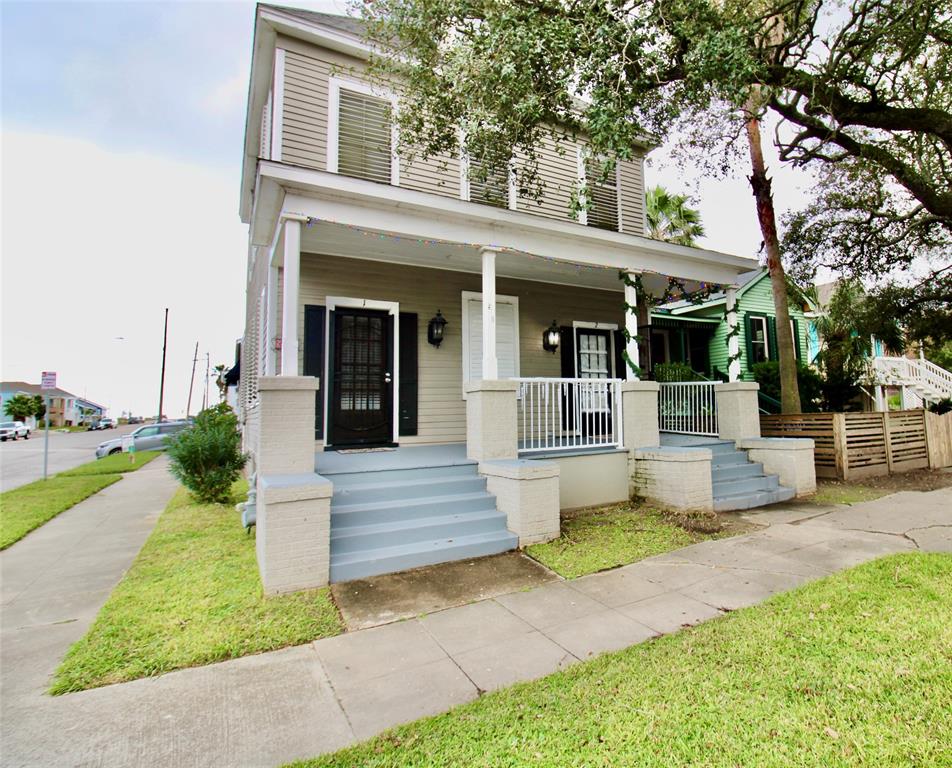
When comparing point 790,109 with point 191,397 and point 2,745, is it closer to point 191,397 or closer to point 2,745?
point 2,745

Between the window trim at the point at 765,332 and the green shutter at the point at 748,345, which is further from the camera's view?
the window trim at the point at 765,332

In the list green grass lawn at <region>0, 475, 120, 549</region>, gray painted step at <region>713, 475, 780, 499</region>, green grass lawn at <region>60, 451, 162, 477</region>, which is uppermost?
gray painted step at <region>713, 475, 780, 499</region>

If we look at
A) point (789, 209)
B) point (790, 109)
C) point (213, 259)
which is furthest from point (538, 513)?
point (213, 259)

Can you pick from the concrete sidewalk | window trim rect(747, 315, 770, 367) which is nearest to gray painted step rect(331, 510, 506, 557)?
the concrete sidewalk

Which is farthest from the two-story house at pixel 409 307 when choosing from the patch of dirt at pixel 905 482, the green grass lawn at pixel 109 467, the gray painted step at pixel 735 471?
the green grass lawn at pixel 109 467

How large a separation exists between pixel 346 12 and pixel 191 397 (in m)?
52.8

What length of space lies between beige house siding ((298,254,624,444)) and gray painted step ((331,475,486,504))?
2167 millimetres

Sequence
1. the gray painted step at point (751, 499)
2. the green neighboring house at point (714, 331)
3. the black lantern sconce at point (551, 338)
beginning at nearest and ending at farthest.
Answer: the gray painted step at point (751, 499), the black lantern sconce at point (551, 338), the green neighboring house at point (714, 331)

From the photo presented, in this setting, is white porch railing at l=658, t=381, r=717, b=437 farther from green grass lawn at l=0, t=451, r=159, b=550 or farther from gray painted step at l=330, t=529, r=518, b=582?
green grass lawn at l=0, t=451, r=159, b=550

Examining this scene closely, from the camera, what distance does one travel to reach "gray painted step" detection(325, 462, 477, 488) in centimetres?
506

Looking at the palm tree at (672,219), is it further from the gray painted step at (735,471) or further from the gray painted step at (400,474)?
the gray painted step at (400,474)

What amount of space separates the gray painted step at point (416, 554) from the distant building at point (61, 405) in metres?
72.0

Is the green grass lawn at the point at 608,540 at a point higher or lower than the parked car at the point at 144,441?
lower

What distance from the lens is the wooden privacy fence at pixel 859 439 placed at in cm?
812
